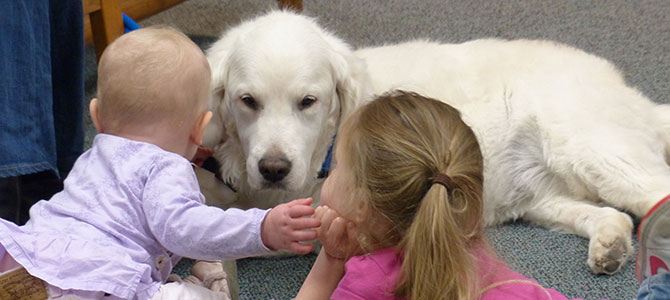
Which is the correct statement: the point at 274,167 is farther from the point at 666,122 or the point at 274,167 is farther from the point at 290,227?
the point at 666,122

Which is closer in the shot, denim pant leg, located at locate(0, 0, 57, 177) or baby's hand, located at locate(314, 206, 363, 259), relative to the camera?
baby's hand, located at locate(314, 206, 363, 259)

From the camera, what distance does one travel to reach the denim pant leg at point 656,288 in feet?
3.64

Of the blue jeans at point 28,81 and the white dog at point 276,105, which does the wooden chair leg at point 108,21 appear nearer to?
the white dog at point 276,105

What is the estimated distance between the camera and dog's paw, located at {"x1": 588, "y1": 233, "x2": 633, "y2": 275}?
2049 mm

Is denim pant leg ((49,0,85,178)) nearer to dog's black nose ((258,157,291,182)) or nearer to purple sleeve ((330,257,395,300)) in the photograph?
dog's black nose ((258,157,291,182))

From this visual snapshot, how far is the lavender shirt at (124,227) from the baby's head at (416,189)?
23 cm

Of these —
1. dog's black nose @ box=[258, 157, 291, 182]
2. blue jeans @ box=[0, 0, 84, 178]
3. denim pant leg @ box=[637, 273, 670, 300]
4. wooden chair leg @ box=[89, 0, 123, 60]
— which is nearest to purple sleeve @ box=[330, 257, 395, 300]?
denim pant leg @ box=[637, 273, 670, 300]

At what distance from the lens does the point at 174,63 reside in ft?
4.82

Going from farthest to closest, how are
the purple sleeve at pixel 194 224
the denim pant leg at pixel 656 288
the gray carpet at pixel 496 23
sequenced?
1. the gray carpet at pixel 496 23
2. the purple sleeve at pixel 194 224
3. the denim pant leg at pixel 656 288

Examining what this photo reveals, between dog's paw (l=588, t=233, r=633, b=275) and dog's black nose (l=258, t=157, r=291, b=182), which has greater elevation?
dog's black nose (l=258, t=157, r=291, b=182)

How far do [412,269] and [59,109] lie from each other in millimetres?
1263

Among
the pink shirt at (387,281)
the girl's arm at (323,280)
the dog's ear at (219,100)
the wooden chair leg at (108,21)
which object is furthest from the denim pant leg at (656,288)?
the wooden chair leg at (108,21)

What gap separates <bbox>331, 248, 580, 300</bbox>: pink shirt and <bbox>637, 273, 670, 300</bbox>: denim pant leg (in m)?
0.17

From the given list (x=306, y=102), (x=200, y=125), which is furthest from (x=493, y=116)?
(x=200, y=125)
